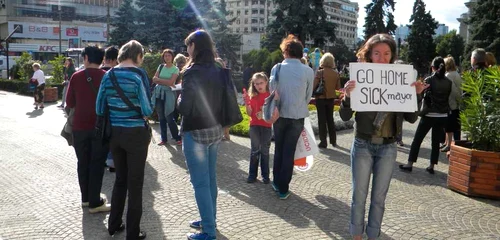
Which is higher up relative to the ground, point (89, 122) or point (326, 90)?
point (326, 90)

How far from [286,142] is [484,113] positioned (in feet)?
9.45

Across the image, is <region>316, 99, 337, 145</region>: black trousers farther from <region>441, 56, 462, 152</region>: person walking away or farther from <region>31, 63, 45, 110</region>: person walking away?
<region>31, 63, 45, 110</region>: person walking away

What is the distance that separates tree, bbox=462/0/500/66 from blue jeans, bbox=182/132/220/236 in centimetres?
4108

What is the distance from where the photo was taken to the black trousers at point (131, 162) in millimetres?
3996

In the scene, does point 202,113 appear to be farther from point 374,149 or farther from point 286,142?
point 286,142

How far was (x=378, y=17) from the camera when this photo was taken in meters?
54.3

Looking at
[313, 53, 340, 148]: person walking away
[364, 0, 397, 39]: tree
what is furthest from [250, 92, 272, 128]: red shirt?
[364, 0, 397, 39]: tree

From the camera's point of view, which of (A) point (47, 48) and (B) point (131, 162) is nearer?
(B) point (131, 162)

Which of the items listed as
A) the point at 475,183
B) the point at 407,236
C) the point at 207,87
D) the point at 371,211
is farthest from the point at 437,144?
the point at 207,87

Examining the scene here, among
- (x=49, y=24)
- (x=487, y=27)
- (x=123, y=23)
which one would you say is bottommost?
(x=123, y=23)

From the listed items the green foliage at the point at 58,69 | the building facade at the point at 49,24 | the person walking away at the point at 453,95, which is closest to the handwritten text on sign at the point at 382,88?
the person walking away at the point at 453,95

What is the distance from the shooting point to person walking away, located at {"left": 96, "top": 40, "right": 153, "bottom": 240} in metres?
3.99

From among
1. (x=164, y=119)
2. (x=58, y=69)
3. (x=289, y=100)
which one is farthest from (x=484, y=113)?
(x=58, y=69)

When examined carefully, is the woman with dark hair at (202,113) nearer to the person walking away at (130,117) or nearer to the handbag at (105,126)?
the person walking away at (130,117)
